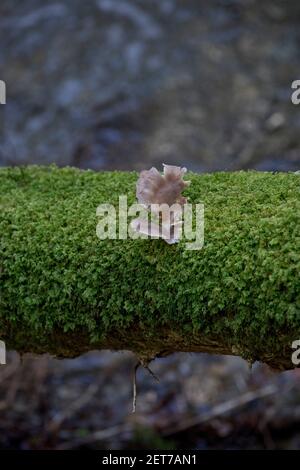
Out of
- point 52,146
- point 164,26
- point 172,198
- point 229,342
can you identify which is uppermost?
point 164,26

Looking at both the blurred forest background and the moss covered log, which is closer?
the moss covered log

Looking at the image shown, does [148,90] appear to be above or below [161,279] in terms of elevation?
above

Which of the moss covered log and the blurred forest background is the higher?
the blurred forest background

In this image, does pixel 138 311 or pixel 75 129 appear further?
pixel 75 129

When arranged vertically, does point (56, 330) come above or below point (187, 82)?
below

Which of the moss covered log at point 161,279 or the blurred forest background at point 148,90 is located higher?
the blurred forest background at point 148,90

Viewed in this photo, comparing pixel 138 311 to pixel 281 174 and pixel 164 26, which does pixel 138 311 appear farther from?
pixel 164 26

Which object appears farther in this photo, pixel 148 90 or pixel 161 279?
pixel 148 90

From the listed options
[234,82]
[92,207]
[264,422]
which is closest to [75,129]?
[234,82]
